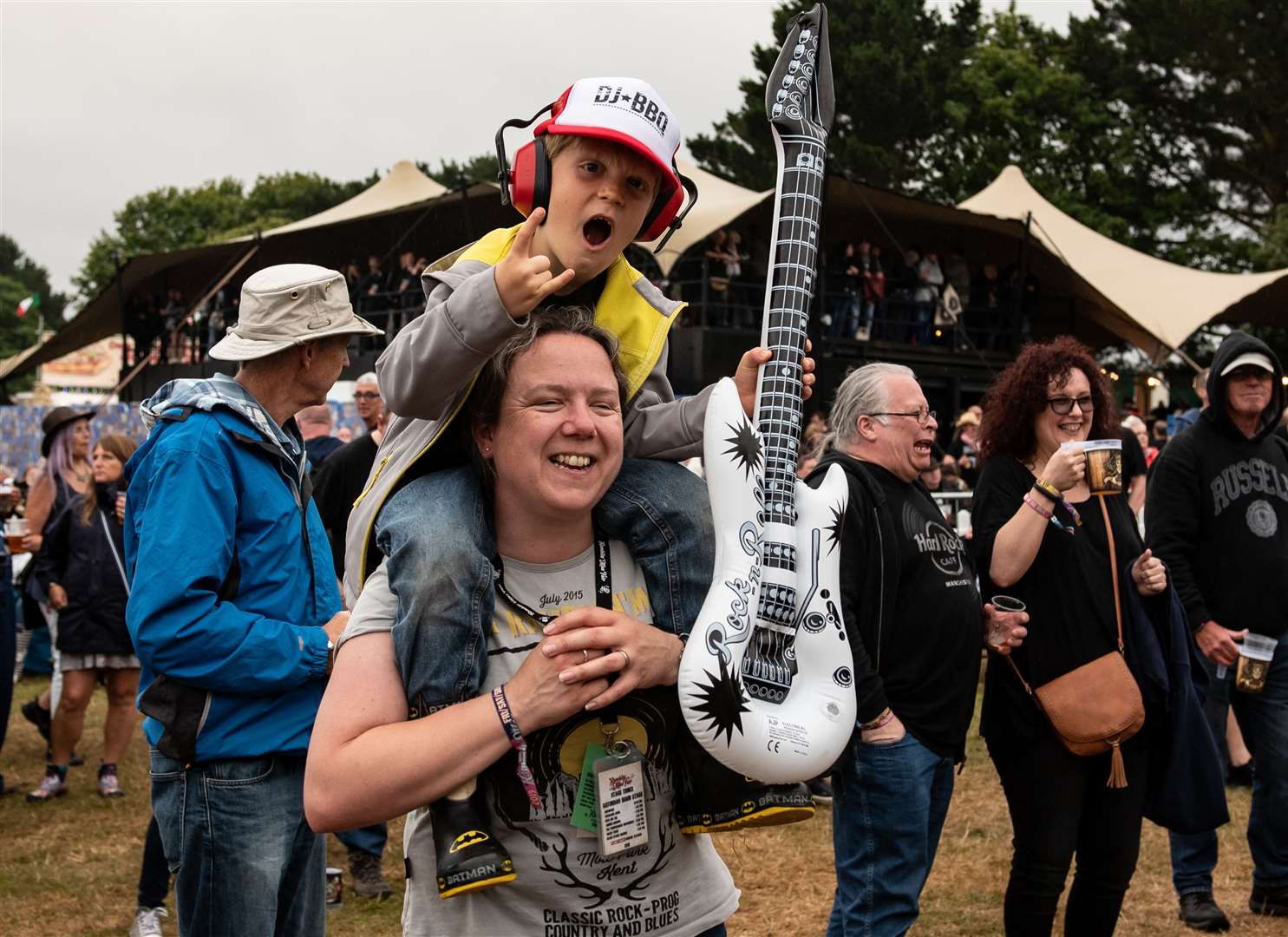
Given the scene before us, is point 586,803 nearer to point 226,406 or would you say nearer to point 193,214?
point 226,406

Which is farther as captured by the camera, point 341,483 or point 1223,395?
point 341,483

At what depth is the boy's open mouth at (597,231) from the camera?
2.01 m

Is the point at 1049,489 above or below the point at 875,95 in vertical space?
below

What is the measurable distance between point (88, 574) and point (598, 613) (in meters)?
6.03

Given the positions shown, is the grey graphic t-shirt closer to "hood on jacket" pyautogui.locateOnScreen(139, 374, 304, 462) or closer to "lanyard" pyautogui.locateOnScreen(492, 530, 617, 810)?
"lanyard" pyautogui.locateOnScreen(492, 530, 617, 810)

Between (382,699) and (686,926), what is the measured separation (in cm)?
62

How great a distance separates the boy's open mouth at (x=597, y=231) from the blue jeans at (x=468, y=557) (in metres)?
0.38

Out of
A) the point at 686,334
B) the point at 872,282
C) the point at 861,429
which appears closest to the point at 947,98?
the point at 872,282

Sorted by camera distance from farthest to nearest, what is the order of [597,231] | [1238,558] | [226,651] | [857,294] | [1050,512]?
[857,294] < [1238,558] < [1050,512] < [226,651] < [597,231]

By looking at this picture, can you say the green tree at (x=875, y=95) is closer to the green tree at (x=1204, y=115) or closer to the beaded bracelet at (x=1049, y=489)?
the green tree at (x=1204, y=115)

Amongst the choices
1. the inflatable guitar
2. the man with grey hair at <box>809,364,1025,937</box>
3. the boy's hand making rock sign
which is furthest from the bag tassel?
the boy's hand making rock sign

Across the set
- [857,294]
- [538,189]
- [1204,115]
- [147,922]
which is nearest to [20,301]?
[1204,115]

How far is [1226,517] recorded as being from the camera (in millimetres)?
4891

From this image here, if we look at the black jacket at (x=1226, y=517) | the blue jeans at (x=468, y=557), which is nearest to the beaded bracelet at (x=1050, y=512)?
the black jacket at (x=1226, y=517)
